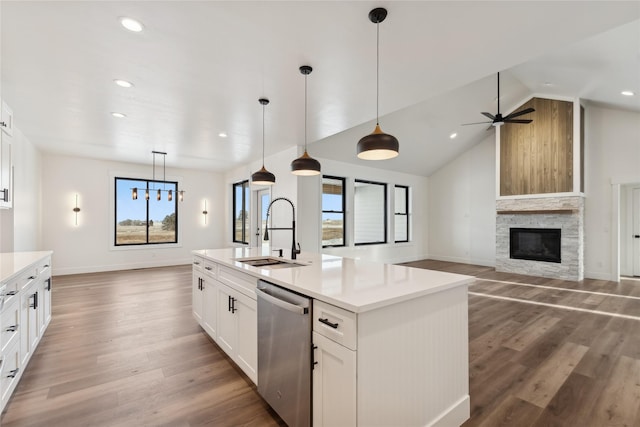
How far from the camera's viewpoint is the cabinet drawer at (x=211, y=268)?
291cm

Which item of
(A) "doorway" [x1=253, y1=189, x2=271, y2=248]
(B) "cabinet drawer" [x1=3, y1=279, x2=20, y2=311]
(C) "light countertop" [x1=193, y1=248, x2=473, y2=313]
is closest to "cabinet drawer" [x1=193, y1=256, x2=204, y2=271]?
(C) "light countertop" [x1=193, y1=248, x2=473, y2=313]

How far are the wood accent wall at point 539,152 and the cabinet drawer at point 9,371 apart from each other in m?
8.46

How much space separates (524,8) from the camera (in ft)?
6.48

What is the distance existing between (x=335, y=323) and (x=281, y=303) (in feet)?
1.51

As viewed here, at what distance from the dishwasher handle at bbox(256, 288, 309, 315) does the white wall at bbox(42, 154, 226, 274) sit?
686cm

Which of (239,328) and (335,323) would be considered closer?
(335,323)

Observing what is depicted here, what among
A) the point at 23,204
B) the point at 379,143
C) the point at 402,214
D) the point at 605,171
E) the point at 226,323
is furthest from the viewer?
the point at 402,214

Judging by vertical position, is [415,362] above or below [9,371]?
above

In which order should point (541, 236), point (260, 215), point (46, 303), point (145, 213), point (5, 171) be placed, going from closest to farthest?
point (46, 303), point (5, 171), point (541, 236), point (260, 215), point (145, 213)

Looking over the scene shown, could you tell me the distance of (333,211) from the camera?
706cm

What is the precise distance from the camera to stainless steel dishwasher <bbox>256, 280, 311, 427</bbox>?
5.39ft

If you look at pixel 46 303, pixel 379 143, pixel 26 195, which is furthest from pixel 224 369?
pixel 26 195

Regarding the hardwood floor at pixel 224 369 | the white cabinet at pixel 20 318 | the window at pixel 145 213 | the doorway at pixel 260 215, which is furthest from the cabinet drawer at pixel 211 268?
the window at pixel 145 213

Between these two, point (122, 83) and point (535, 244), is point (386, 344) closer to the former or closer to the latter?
point (122, 83)
